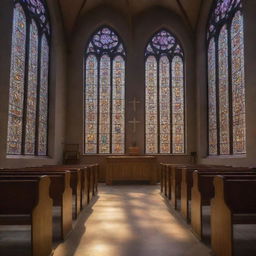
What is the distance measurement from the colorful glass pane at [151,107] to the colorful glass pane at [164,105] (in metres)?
0.22

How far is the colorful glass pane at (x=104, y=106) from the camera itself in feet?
41.3

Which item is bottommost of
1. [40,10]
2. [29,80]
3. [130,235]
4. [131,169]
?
[130,235]

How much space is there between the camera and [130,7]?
488 inches

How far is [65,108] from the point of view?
1240 centimetres

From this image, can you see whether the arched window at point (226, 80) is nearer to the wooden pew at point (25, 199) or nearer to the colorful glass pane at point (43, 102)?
the colorful glass pane at point (43, 102)

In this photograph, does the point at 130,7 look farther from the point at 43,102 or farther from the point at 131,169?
the point at 131,169

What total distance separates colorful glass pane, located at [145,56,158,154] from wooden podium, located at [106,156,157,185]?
1.70m

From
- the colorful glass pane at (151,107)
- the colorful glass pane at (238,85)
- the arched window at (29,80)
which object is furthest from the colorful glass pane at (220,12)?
the arched window at (29,80)

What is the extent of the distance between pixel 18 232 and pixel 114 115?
29.6ft

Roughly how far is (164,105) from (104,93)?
2627 mm

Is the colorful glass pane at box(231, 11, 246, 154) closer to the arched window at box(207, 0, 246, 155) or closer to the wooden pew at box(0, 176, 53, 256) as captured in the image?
the arched window at box(207, 0, 246, 155)

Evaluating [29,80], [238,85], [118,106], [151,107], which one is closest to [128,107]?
[118,106]

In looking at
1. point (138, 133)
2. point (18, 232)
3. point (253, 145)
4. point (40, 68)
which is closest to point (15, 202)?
point (18, 232)

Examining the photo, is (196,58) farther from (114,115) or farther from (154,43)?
(114,115)
